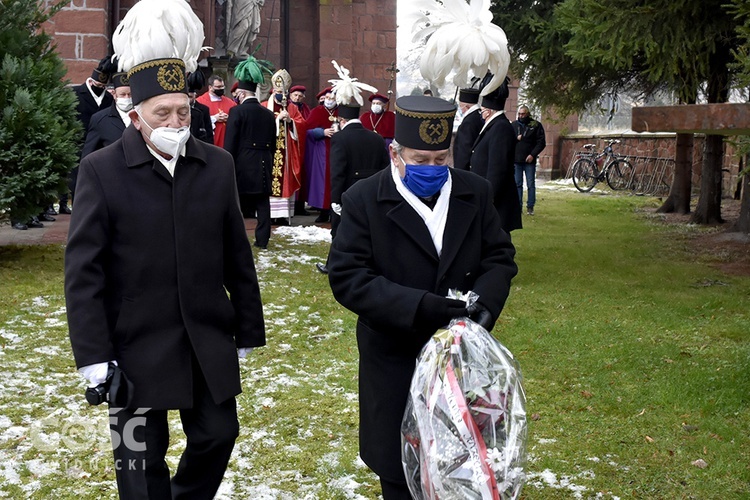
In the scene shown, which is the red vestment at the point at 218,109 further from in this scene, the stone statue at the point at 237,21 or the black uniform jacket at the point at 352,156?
the black uniform jacket at the point at 352,156

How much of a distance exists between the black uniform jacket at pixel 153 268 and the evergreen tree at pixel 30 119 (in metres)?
6.32

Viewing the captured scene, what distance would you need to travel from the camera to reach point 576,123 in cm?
3291

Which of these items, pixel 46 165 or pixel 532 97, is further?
pixel 532 97

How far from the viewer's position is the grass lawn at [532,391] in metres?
4.85

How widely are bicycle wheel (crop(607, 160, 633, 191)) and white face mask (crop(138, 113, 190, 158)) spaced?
2379 cm

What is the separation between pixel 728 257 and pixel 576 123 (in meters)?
21.1

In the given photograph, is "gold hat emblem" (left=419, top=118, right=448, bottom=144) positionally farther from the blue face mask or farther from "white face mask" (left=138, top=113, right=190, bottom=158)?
"white face mask" (left=138, top=113, right=190, bottom=158)

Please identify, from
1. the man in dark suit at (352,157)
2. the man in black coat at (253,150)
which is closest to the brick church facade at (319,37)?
the man in black coat at (253,150)

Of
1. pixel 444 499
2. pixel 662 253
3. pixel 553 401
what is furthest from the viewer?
pixel 662 253

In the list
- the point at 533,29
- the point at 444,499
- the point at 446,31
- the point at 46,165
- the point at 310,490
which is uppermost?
the point at 533,29

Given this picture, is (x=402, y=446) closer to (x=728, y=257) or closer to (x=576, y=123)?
(x=728, y=257)

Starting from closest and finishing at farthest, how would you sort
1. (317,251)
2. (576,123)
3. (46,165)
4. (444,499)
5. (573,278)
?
(444,499)
(46,165)
(573,278)
(317,251)
(576,123)

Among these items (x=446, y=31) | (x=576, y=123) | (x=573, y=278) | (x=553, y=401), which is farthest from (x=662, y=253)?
(x=576, y=123)

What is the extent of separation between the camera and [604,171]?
2628cm
